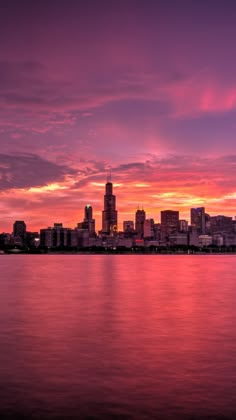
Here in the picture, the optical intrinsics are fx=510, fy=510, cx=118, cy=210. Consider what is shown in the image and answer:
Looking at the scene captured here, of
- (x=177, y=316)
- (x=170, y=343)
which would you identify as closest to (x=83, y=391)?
(x=170, y=343)

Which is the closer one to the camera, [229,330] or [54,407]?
[54,407]

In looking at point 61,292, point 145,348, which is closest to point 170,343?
point 145,348

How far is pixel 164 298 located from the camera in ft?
208

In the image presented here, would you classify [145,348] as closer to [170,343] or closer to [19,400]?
[170,343]

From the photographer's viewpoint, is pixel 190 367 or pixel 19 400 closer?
pixel 19 400

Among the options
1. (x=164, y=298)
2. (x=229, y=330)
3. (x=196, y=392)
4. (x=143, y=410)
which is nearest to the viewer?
(x=143, y=410)

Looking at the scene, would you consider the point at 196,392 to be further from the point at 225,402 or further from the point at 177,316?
the point at 177,316

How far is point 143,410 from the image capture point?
1753 cm

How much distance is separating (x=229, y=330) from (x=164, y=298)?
26.1 meters

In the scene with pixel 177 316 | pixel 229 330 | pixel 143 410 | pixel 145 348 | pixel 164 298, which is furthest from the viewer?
pixel 164 298

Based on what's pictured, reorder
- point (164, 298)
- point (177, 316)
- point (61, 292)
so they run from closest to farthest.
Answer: point (177, 316) < point (164, 298) < point (61, 292)

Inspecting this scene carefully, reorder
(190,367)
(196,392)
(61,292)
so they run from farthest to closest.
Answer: (61,292) → (190,367) → (196,392)

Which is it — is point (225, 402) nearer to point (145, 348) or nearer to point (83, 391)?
point (83, 391)

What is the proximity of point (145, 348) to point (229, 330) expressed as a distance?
10247mm
